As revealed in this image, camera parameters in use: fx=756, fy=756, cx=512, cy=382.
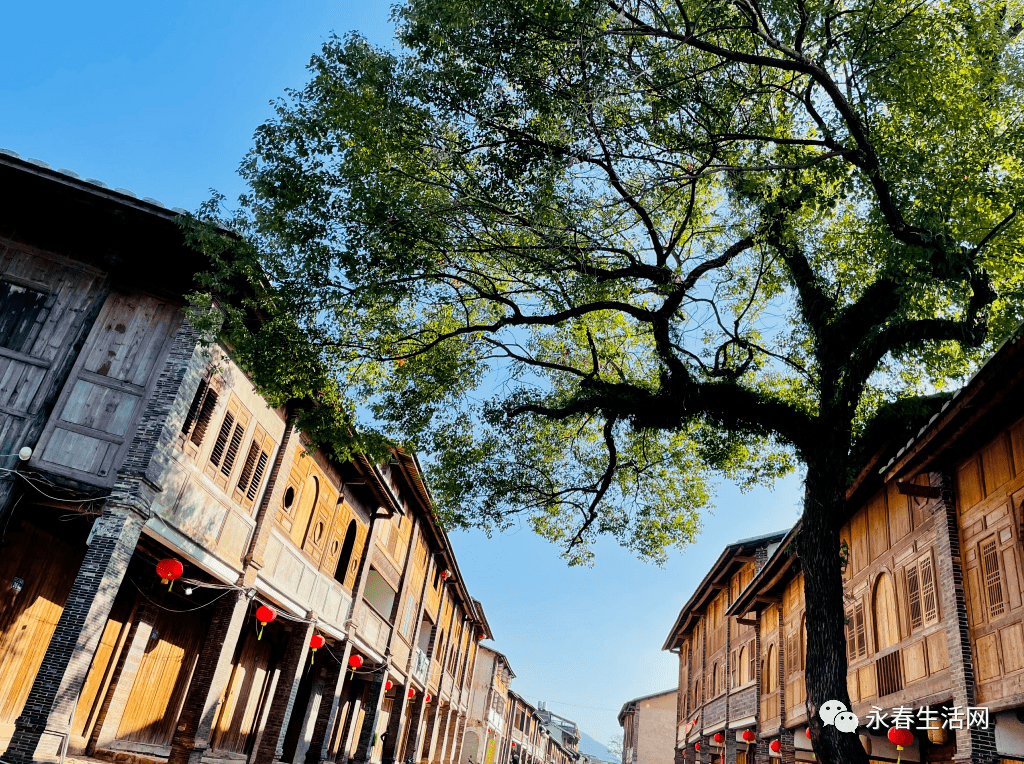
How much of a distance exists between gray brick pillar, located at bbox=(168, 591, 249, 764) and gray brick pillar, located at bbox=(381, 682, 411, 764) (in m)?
13.4

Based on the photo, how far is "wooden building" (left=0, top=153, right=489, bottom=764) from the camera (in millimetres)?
10461

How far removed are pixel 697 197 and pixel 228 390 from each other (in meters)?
8.34

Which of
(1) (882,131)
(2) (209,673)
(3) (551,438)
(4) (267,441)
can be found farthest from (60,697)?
(1) (882,131)

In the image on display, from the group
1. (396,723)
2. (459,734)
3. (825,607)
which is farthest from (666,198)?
(459,734)

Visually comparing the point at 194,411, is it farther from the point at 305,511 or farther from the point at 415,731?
the point at 415,731

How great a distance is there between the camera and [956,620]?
416 inches

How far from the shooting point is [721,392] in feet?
32.7

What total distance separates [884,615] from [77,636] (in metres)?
12.9

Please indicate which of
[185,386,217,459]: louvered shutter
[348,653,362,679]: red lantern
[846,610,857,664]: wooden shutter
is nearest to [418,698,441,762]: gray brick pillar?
[348,653,362,679]: red lantern

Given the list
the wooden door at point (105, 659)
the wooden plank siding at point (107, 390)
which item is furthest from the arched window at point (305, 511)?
the wooden plank siding at point (107, 390)

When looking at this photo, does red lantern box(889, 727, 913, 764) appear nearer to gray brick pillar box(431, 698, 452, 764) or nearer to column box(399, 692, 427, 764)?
column box(399, 692, 427, 764)

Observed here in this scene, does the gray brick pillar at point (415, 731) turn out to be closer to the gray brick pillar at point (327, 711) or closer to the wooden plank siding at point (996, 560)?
the gray brick pillar at point (327, 711)

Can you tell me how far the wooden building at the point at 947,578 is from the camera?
9422mm

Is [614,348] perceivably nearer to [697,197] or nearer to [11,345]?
[697,197]
